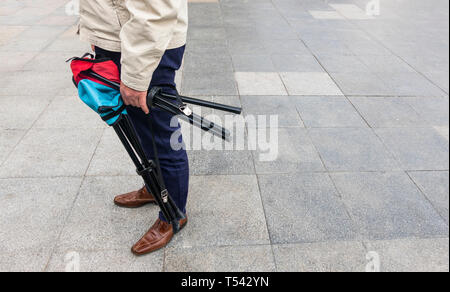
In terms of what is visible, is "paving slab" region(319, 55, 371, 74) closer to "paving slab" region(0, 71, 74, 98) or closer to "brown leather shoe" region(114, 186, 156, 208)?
"brown leather shoe" region(114, 186, 156, 208)

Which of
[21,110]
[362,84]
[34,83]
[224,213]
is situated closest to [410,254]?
[224,213]

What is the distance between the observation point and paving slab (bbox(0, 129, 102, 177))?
9.57 ft

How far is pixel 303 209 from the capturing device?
261 cm

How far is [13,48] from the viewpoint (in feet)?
18.0

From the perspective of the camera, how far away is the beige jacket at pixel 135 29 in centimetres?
146

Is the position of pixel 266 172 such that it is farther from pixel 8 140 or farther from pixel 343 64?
pixel 343 64

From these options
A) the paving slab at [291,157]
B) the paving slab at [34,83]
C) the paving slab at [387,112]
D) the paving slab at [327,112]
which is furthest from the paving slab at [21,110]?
the paving slab at [387,112]

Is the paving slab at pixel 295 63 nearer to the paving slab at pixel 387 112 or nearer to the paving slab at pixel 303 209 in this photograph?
the paving slab at pixel 387 112

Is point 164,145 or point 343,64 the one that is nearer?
point 164,145

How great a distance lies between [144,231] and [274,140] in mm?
1683

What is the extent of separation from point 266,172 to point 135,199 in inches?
47.5

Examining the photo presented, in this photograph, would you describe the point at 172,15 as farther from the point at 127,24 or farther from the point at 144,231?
the point at 144,231
